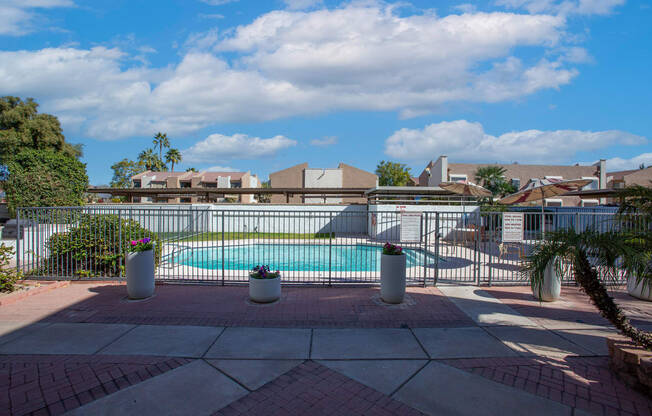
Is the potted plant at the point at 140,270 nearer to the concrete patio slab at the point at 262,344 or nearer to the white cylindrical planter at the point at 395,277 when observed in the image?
the concrete patio slab at the point at 262,344

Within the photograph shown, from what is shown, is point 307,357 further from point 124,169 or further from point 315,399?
point 124,169

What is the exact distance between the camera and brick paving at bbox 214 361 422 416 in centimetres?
329

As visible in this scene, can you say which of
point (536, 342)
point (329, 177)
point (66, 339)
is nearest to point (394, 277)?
point (536, 342)

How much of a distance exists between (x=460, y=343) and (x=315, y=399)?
250cm

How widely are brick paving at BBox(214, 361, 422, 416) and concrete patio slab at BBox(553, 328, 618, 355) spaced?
3.20m

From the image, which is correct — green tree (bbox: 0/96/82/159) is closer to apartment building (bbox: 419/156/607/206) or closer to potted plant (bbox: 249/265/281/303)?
potted plant (bbox: 249/265/281/303)

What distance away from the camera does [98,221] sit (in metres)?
8.59

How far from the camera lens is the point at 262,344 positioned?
4.78m

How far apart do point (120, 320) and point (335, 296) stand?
401 cm

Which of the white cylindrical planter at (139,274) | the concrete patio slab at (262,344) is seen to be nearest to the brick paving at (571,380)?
the concrete patio slab at (262,344)

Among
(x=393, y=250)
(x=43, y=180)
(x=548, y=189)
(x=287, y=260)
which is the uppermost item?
(x=43, y=180)

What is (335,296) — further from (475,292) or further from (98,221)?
(98,221)

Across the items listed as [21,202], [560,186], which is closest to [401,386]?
[560,186]

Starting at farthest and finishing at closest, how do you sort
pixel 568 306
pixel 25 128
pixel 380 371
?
pixel 25 128 < pixel 568 306 < pixel 380 371
